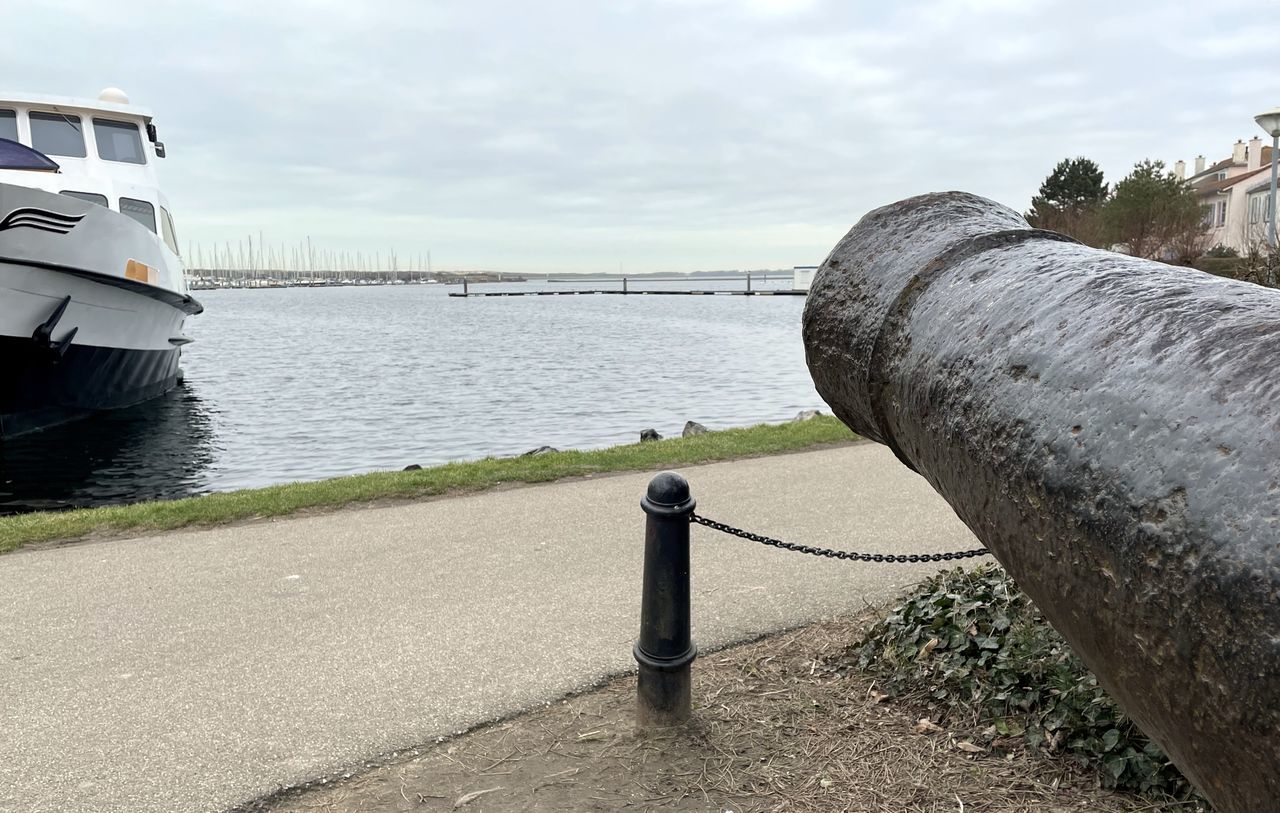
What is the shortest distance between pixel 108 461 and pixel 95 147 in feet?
23.4

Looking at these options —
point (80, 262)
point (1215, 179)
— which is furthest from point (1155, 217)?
point (80, 262)

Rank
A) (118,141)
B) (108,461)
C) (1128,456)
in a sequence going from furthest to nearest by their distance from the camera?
1. (118,141)
2. (108,461)
3. (1128,456)

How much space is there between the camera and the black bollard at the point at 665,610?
130 inches

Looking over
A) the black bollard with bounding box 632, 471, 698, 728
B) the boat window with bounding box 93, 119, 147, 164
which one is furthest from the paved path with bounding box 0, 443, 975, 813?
the boat window with bounding box 93, 119, 147, 164

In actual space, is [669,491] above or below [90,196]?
below

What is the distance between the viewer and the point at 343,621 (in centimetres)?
479

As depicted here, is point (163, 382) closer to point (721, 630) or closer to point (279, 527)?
point (279, 527)

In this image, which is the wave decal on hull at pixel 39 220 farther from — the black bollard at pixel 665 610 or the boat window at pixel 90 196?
the black bollard at pixel 665 610

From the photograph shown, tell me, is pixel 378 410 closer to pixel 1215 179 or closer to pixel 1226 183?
pixel 1226 183

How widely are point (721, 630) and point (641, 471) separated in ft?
14.4

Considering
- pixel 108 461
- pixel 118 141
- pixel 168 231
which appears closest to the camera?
pixel 108 461

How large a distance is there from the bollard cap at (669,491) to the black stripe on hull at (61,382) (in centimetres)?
1523

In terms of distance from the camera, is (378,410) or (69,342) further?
Answer: (378,410)

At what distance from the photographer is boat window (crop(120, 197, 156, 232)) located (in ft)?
59.2
